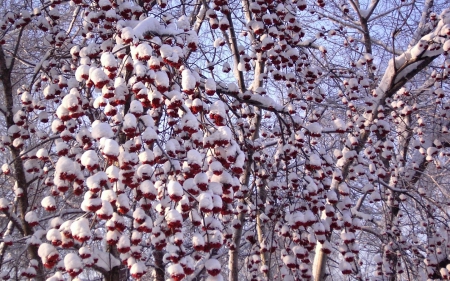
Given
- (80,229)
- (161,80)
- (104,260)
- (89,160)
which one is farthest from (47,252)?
(161,80)

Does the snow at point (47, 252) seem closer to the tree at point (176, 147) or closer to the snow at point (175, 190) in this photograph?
the tree at point (176, 147)

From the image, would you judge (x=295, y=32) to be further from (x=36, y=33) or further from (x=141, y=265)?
(x=36, y=33)

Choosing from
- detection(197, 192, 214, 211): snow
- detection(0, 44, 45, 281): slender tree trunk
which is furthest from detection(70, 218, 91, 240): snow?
detection(0, 44, 45, 281): slender tree trunk

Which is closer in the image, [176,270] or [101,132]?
[101,132]

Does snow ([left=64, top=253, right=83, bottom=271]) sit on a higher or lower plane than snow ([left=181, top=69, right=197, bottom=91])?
lower

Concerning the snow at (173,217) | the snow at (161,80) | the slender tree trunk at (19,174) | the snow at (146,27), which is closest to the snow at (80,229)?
the snow at (173,217)

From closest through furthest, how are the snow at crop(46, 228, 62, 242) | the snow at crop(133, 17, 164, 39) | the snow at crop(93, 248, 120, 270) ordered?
the snow at crop(46, 228, 62, 242), the snow at crop(133, 17, 164, 39), the snow at crop(93, 248, 120, 270)

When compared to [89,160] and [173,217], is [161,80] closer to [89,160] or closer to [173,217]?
[89,160]

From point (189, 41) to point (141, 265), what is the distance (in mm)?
1347

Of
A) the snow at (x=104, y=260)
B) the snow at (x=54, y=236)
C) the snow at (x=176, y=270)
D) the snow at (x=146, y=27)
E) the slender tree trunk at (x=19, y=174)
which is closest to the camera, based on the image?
the snow at (x=54, y=236)

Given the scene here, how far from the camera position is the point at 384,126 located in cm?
455

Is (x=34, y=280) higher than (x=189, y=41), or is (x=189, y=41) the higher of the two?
(x=189, y=41)

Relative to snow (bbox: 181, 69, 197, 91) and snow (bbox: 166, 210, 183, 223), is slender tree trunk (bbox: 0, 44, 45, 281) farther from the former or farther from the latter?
snow (bbox: 181, 69, 197, 91)

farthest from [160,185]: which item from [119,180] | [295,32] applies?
[295,32]
